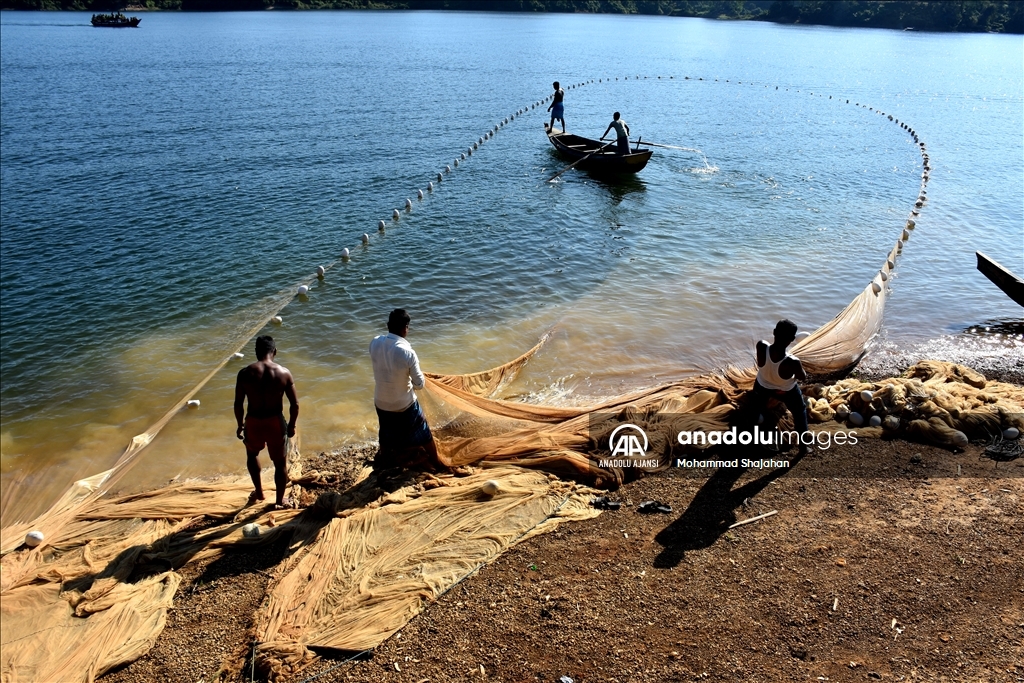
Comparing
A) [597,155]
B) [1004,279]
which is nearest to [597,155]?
[597,155]

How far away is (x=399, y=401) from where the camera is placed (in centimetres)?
A: 666

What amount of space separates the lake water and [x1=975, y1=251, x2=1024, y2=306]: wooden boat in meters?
0.49

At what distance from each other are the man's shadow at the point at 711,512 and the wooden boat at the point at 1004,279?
809 centimetres

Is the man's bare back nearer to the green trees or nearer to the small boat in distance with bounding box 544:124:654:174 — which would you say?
the small boat in distance with bounding box 544:124:654:174

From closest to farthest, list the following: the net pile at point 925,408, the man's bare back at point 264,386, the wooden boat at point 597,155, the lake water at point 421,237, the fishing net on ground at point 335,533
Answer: the fishing net on ground at point 335,533
the man's bare back at point 264,386
the net pile at point 925,408
the lake water at point 421,237
the wooden boat at point 597,155

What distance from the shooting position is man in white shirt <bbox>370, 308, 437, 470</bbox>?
21.1ft

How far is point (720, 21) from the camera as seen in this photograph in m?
108

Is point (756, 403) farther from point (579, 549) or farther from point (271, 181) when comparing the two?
point (271, 181)

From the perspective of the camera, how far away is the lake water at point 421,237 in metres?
10.6

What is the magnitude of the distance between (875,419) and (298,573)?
667 cm

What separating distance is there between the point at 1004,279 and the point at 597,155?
12.6 meters

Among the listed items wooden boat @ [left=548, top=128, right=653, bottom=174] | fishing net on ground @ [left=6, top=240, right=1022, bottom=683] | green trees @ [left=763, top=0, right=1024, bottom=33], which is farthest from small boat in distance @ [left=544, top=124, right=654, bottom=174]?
green trees @ [left=763, top=0, right=1024, bottom=33]

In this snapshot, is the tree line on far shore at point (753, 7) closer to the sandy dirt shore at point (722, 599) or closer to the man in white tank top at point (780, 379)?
the man in white tank top at point (780, 379)

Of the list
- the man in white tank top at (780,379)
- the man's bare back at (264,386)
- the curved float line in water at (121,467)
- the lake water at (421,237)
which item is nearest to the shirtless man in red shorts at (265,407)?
the man's bare back at (264,386)
